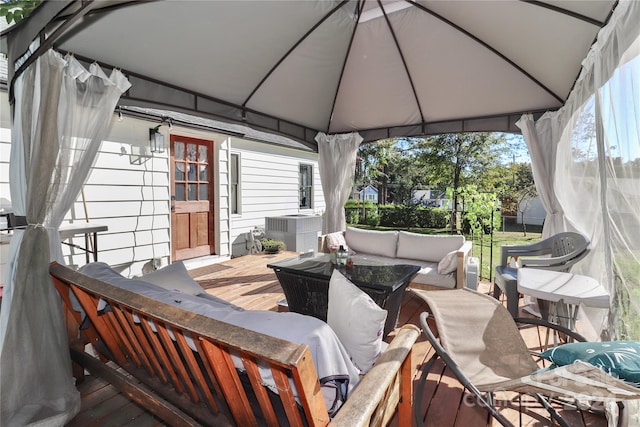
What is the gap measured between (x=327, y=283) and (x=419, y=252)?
172 centimetres

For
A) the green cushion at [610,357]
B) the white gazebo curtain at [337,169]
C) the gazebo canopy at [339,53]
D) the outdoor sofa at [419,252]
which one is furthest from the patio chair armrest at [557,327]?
the white gazebo curtain at [337,169]

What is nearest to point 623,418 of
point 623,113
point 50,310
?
point 623,113

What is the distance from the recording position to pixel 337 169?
5.41 meters

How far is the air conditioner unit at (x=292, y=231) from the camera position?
269 inches

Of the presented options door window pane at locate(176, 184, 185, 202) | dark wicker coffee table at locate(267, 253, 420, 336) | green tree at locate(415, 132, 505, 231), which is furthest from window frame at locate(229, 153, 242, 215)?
green tree at locate(415, 132, 505, 231)

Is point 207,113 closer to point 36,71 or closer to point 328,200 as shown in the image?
point 36,71

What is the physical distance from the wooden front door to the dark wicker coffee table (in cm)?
270

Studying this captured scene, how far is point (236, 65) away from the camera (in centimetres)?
332

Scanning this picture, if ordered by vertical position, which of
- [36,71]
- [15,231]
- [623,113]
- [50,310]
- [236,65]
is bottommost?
[50,310]

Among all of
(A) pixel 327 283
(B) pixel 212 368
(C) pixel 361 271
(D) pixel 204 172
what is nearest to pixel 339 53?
(C) pixel 361 271

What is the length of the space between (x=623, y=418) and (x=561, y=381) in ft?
2.03

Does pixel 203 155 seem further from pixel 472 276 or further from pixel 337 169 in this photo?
pixel 472 276

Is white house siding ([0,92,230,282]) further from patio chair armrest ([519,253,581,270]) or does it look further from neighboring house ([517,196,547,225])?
neighboring house ([517,196,547,225])

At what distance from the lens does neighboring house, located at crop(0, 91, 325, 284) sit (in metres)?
4.34
